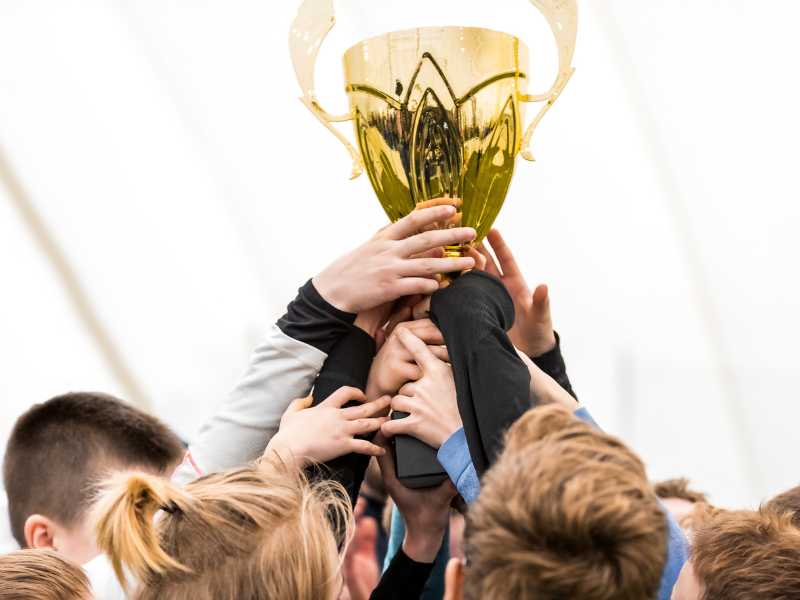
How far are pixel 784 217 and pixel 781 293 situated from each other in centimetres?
18

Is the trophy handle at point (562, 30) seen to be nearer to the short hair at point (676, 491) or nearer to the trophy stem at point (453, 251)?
the trophy stem at point (453, 251)

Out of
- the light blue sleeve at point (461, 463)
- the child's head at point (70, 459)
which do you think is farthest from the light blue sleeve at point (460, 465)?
the child's head at point (70, 459)

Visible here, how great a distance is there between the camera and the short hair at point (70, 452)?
4.53 ft

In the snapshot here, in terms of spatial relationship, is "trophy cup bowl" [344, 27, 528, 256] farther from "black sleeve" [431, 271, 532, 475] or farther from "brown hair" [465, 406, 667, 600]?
"brown hair" [465, 406, 667, 600]

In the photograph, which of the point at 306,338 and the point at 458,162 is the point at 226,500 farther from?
the point at 458,162

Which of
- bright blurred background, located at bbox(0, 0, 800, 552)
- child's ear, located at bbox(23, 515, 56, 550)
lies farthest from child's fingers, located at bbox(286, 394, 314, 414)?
bright blurred background, located at bbox(0, 0, 800, 552)

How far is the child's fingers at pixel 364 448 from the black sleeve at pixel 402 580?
16cm

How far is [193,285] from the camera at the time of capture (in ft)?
8.80

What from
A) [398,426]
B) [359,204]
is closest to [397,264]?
[398,426]

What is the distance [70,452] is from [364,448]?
573mm

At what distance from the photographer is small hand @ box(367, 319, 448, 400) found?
1074mm

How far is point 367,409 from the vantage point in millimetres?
1057

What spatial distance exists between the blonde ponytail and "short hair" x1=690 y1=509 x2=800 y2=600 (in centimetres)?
49

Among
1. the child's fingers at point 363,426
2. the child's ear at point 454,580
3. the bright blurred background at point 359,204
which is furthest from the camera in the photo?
the bright blurred background at point 359,204
